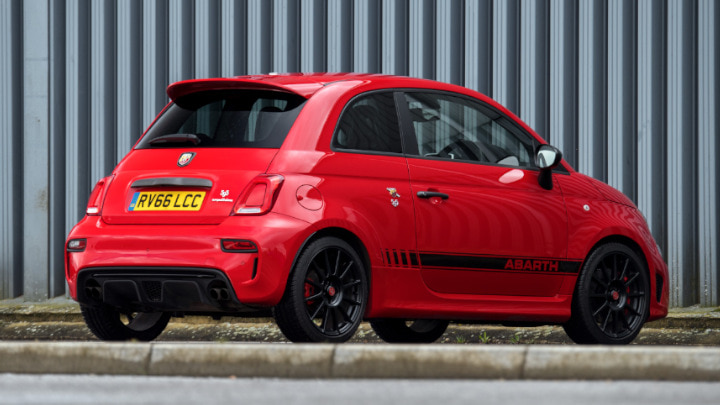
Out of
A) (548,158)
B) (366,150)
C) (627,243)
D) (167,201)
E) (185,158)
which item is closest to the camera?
(167,201)

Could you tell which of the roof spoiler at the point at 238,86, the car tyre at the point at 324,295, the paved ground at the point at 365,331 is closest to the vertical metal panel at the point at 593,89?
the paved ground at the point at 365,331

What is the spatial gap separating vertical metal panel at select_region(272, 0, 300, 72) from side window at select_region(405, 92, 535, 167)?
131 inches

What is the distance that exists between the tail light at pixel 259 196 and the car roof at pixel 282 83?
2.11ft

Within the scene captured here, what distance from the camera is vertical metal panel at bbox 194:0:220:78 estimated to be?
10.9 meters

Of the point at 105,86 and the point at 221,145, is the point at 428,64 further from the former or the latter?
the point at 221,145

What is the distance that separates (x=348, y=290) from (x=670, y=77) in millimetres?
4674

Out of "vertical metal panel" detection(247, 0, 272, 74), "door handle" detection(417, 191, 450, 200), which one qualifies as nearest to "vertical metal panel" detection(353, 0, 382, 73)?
"vertical metal panel" detection(247, 0, 272, 74)

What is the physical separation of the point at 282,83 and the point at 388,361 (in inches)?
75.2

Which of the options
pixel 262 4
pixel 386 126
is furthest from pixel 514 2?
pixel 386 126

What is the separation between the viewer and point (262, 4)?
428 inches

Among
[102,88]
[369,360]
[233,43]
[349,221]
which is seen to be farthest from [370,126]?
[102,88]

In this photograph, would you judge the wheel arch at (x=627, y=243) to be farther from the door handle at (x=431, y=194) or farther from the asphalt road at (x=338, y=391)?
the asphalt road at (x=338, y=391)

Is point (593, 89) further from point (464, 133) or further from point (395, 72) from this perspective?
point (464, 133)

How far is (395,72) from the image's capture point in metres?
10.7
